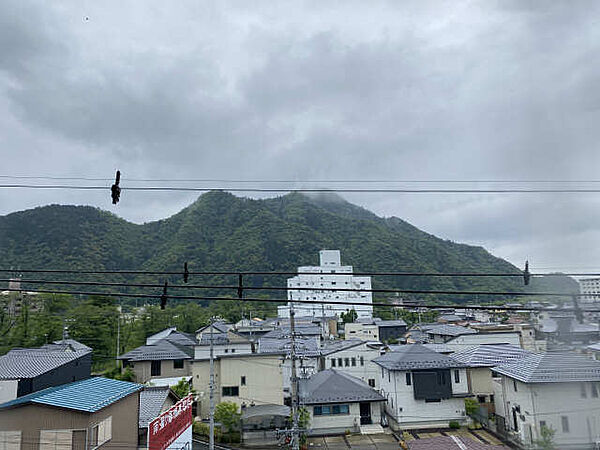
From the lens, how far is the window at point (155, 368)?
15961mm

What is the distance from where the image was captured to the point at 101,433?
22.2 feet

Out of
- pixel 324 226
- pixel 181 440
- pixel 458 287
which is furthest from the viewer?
pixel 324 226

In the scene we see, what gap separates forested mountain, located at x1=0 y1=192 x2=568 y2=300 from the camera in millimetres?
27438

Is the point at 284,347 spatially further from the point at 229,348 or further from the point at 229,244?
the point at 229,244

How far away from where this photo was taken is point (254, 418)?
1284 cm

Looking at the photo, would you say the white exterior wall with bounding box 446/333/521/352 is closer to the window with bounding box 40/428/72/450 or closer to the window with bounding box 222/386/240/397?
the window with bounding box 222/386/240/397

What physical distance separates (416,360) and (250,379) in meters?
5.85

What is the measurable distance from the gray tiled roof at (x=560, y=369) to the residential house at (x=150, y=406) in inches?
297

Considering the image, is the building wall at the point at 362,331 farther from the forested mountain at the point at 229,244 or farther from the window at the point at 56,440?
the window at the point at 56,440

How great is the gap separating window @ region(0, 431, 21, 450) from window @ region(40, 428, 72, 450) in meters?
0.36

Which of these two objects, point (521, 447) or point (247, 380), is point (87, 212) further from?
point (521, 447)

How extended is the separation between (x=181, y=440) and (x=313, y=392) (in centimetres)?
535

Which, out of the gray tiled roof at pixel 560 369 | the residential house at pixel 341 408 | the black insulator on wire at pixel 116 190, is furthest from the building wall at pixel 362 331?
the black insulator on wire at pixel 116 190

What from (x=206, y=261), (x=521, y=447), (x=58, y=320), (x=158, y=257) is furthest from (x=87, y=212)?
(x=521, y=447)
